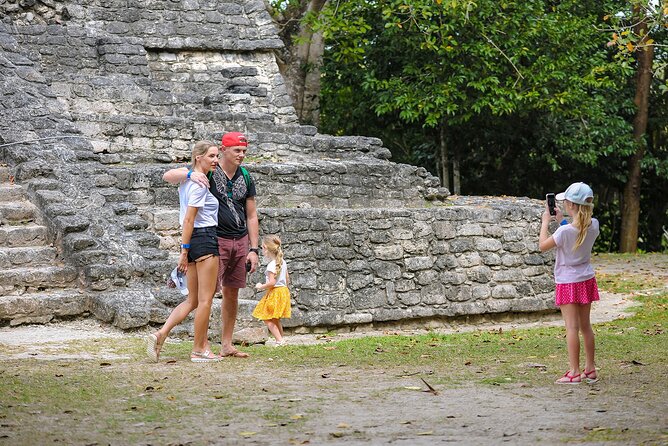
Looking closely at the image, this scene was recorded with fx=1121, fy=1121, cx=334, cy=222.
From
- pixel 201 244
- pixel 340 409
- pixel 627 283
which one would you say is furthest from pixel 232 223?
pixel 627 283

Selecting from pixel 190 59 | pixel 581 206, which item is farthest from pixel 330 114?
pixel 581 206

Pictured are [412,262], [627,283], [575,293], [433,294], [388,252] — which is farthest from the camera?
[627,283]

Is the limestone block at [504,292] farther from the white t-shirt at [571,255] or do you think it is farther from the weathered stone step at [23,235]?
the white t-shirt at [571,255]

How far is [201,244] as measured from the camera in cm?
778

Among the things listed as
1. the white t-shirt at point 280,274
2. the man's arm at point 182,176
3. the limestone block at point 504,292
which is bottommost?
the limestone block at point 504,292

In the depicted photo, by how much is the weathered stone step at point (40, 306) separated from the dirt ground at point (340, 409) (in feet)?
3.23

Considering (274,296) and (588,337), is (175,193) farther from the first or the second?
(588,337)

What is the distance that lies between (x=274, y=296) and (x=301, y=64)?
39.9 ft

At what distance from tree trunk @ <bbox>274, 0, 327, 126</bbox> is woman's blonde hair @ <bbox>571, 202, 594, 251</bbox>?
47.2 ft

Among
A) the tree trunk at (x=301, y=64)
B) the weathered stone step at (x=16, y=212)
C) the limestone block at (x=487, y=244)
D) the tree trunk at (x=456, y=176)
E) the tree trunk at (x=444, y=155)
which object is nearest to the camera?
the weathered stone step at (x=16, y=212)

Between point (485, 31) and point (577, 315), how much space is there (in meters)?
13.0

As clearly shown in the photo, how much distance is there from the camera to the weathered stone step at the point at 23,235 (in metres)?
10.2

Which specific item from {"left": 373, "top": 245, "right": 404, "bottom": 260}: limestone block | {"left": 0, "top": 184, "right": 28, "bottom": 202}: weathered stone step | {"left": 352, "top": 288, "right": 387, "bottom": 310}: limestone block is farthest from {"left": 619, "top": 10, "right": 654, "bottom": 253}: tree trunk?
{"left": 0, "top": 184, "right": 28, "bottom": 202}: weathered stone step

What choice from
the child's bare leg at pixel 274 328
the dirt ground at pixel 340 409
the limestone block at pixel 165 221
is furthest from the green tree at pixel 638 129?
the dirt ground at pixel 340 409
